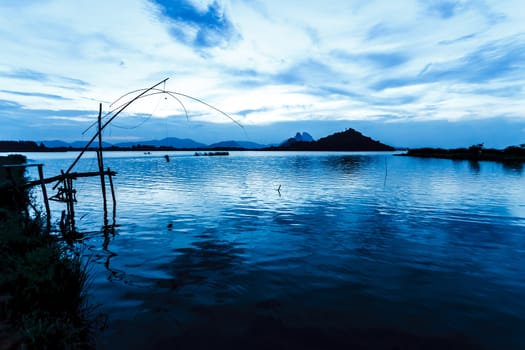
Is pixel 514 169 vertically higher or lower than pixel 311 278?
higher

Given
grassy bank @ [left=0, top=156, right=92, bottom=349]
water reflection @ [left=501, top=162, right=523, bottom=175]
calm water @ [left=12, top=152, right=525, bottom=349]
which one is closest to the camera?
grassy bank @ [left=0, top=156, right=92, bottom=349]

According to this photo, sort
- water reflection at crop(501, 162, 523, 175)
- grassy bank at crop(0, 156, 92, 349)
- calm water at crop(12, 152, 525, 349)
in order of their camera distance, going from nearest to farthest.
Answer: grassy bank at crop(0, 156, 92, 349) → calm water at crop(12, 152, 525, 349) → water reflection at crop(501, 162, 523, 175)

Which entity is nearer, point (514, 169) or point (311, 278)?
point (311, 278)

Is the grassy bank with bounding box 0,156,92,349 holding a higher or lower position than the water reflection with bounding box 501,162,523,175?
lower

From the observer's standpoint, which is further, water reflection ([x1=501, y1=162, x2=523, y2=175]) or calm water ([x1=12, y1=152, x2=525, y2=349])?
water reflection ([x1=501, y1=162, x2=523, y2=175])

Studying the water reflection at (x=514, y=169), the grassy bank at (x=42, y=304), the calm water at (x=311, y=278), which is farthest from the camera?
the water reflection at (x=514, y=169)

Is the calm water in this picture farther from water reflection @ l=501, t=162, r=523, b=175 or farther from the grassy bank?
water reflection @ l=501, t=162, r=523, b=175

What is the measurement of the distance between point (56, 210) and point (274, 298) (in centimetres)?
2396

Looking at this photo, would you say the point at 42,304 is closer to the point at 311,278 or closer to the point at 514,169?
the point at 311,278

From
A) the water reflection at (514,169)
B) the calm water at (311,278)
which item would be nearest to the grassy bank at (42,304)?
the calm water at (311,278)

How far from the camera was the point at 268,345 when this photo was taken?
6477 mm

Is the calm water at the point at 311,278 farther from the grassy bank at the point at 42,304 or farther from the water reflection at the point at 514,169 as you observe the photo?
the water reflection at the point at 514,169

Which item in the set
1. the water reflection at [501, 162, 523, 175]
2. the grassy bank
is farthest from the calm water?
the water reflection at [501, 162, 523, 175]

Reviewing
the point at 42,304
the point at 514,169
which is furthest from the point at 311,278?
the point at 514,169
